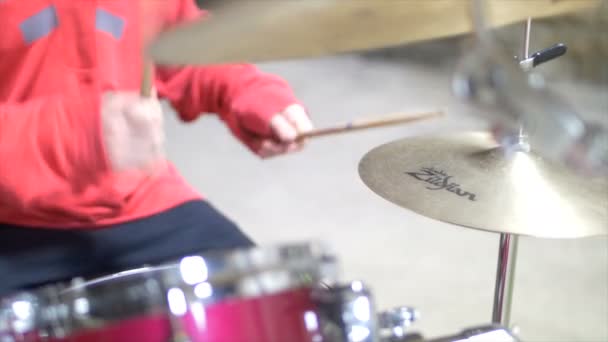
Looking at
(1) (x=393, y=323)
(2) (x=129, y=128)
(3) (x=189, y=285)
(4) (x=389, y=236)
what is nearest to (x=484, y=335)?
(1) (x=393, y=323)

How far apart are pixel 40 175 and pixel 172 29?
32 cm

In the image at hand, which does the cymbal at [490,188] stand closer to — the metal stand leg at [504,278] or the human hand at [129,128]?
the metal stand leg at [504,278]

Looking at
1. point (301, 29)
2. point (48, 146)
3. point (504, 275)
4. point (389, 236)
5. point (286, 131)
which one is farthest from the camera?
point (389, 236)

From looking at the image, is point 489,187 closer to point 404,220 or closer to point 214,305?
point 214,305

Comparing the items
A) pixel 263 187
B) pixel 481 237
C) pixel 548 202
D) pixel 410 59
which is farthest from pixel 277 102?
pixel 410 59

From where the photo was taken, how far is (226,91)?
0.97 m

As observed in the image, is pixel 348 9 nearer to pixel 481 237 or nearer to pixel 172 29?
pixel 172 29

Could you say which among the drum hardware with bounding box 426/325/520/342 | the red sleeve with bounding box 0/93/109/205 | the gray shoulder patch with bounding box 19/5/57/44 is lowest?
the drum hardware with bounding box 426/325/520/342

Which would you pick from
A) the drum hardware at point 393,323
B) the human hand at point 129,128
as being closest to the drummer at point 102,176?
the human hand at point 129,128

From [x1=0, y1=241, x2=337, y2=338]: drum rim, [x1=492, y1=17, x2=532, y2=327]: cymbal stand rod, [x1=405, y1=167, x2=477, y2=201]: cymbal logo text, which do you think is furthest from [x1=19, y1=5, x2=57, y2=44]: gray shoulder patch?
[x1=492, y1=17, x2=532, y2=327]: cymbal stand rod

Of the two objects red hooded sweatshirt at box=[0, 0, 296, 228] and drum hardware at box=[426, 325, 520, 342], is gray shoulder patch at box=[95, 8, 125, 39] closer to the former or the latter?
red hooded sweatshirt at box=[0, 0, 296, 228]

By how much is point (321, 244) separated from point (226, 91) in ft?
1.20

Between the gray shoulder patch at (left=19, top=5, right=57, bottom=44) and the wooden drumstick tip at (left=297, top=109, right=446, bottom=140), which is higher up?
the gray shoulder patch at (left=19, top=5, right=57, bottom=44)

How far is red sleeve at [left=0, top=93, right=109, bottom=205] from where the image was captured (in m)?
0.70
